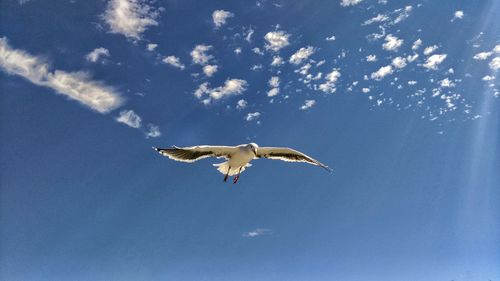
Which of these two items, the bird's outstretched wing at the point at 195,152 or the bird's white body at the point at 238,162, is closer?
the bird's outstretched wing at the point at 195,152

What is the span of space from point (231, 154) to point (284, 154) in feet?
12.3

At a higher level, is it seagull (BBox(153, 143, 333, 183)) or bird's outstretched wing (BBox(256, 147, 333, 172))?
bird's outstretched wing (BBox(256, 147, 333, 172))

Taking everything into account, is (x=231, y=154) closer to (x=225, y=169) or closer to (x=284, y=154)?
(x=225, y=169)

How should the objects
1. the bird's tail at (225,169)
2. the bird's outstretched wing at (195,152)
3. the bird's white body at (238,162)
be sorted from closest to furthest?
1. the bird's outstretched wing at (195,152)
2. the bird's white body at (238,162)
3. the bird's tail at (225,169)

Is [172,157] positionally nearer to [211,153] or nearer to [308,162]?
[211,153]

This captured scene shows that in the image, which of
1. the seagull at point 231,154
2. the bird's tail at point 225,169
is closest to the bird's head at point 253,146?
the seagull at point 231,154

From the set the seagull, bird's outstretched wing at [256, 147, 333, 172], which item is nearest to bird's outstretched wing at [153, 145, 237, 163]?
the seagull

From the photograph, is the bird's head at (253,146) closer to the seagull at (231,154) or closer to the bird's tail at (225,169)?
the seagull at (231,154)

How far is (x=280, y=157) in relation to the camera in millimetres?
27250

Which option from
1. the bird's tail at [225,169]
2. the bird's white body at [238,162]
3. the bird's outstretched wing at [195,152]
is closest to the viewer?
the bird's outstretched wing at [195,152]

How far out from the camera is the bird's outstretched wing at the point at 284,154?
26.6 meters

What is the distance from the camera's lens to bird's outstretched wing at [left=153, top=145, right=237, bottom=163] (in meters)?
23.5

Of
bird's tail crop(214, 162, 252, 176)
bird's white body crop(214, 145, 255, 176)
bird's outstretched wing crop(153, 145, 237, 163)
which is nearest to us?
bird's outstretched wing crop(153, 145, 237, 163)

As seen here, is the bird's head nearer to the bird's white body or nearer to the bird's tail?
the bird's white body
